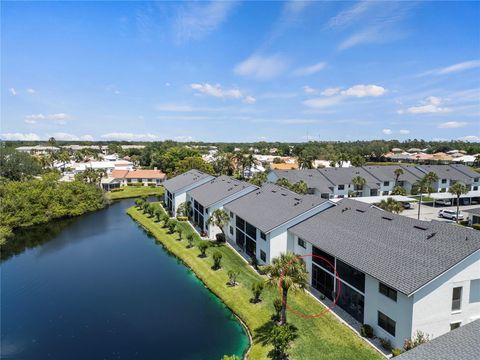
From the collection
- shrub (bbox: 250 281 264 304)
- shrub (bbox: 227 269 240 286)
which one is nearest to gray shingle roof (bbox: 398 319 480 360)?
shrub (bbox: 250 281 264 304)

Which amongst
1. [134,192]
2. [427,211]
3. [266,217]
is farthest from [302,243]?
[134,192]

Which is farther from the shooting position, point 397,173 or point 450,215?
point 397,173

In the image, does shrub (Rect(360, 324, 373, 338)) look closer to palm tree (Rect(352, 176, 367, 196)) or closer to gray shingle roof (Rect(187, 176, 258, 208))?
gray shingle roof (Rect(187, 176, 258, 208))

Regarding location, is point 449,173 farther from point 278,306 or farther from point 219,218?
point 278,306

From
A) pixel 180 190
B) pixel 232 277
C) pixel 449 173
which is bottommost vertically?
pixel 232 277

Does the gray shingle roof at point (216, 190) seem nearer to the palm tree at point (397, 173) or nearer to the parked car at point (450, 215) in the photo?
the parked car at point (450, 215)

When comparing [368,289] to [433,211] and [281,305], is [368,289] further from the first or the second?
[433,211]

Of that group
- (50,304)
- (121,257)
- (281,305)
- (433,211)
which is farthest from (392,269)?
(433,211)

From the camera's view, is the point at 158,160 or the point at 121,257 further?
the point at 158,160
